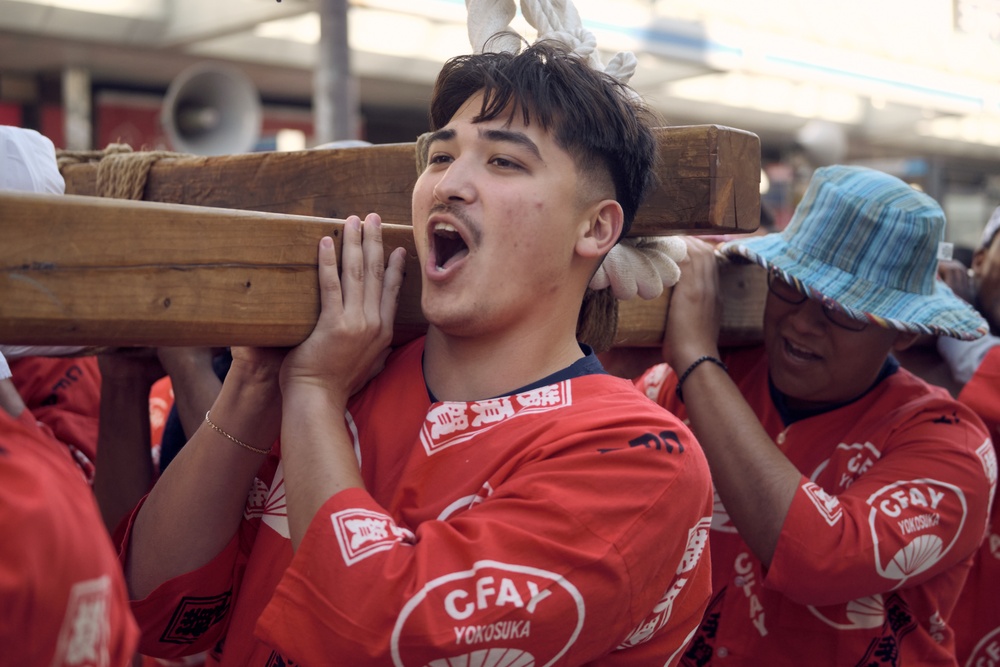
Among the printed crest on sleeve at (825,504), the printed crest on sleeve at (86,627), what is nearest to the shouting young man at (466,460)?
the printed crest on sleeve at (86,627)

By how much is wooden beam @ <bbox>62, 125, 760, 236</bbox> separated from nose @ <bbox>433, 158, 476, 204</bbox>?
13.8 inches

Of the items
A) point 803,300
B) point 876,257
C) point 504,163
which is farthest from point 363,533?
point 876,257

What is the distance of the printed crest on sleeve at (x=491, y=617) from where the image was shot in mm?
1169

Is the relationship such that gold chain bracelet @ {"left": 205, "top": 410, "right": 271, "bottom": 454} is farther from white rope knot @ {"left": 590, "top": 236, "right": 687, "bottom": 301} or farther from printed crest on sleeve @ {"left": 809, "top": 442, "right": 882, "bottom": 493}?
printed crest on sleeve @ {"left": 809, "top": 442, "right": 882, "bottom": 493}

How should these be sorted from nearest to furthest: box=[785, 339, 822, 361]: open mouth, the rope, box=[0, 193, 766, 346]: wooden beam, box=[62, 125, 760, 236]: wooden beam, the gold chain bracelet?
box=[0, 193, 766, 346]: wooden beam
the gold chain bracelet
box=[62, 125, 760, 236]: wooden beam
the rope
box=[785, 339, 822, 361]: open mouth

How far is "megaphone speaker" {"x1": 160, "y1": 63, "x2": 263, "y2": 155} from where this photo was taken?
7285 millimetres

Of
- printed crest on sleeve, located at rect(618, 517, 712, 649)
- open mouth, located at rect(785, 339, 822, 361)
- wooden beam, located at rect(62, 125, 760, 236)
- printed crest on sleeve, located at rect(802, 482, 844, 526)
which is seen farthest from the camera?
open mouth, located at rect(785, 339, 822, 361)

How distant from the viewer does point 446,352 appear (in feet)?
5.02

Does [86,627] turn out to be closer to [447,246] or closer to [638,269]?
[447,246]

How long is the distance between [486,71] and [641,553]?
0.72 m

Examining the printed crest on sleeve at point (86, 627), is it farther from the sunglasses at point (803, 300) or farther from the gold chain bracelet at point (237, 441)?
the sunglasses at point (803, 300)

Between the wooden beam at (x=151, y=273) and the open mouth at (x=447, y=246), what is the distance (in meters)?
0.14

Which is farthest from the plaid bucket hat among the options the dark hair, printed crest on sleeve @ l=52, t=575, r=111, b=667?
printed crest on sleeve @ l=52, t=575, r=111, b=667

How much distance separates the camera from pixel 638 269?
5.55 ft
